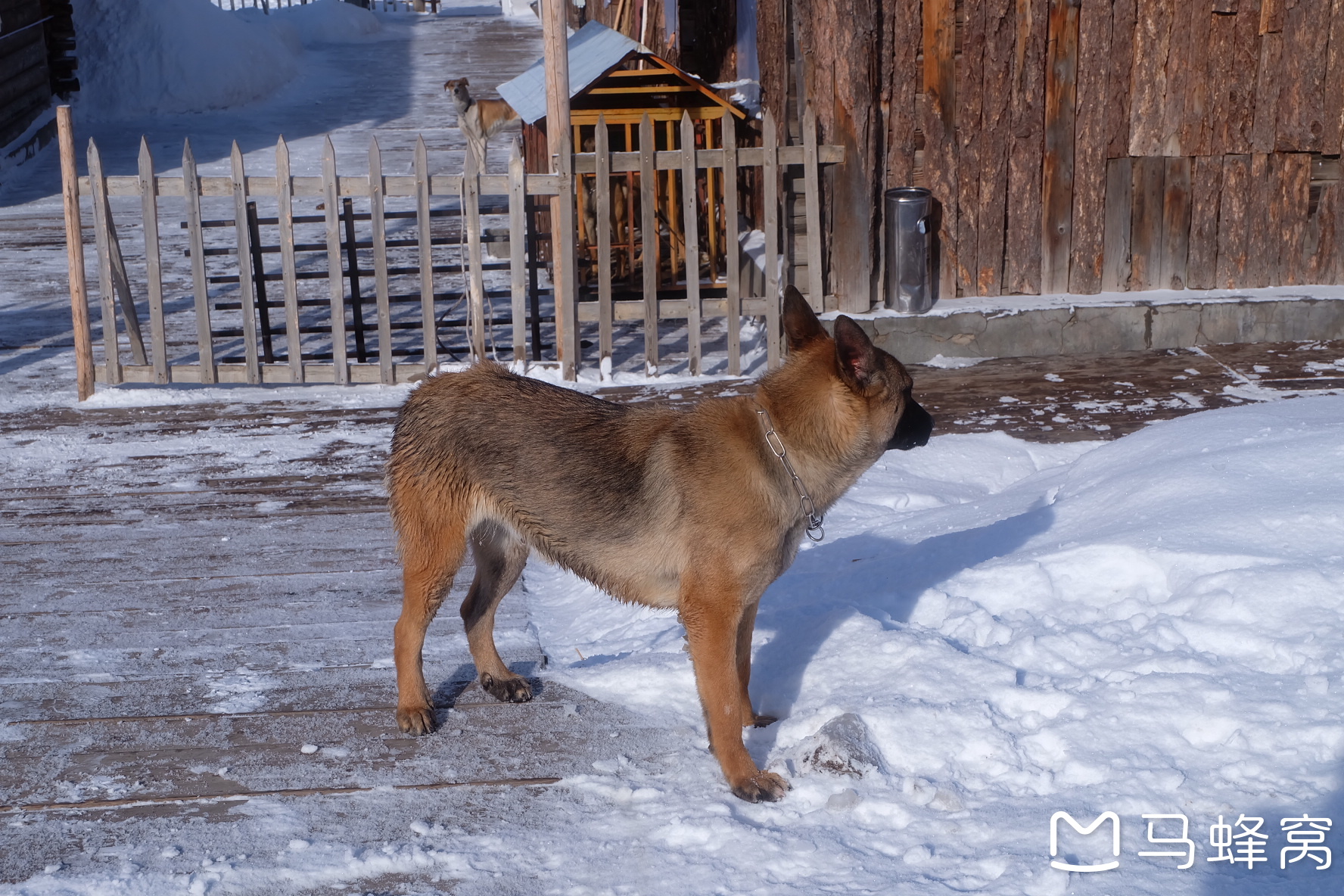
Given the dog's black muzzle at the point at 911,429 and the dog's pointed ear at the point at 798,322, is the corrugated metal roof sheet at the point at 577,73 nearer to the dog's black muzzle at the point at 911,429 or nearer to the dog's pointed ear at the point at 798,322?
the dog's pointed ear at the point at 798,322

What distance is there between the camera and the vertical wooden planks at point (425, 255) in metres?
7.91

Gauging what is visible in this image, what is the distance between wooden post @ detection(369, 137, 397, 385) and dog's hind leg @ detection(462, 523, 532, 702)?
416 centimetres

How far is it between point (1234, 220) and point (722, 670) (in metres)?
6.85

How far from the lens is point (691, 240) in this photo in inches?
322

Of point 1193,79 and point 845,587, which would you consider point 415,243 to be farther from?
point 1193,79

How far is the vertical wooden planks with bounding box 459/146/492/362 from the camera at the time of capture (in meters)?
8.08

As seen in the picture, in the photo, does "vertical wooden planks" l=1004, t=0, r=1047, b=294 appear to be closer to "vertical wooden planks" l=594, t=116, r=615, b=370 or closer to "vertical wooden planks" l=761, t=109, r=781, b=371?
"vertical wooden planks" l=761, t=109, r=781, b=371

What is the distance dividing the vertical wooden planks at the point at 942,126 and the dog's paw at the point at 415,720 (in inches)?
230

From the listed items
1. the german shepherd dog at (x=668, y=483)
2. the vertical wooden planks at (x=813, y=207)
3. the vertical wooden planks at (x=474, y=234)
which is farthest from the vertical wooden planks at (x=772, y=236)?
the german shepherd dog at (x=668, y=483)

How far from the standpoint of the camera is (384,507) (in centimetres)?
624

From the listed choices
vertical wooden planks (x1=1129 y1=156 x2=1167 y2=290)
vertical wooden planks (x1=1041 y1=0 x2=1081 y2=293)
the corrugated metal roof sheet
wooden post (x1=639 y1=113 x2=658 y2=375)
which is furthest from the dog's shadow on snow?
the corrugated metal roof sheet

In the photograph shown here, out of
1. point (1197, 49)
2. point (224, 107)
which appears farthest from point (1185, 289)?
point (224, 107)

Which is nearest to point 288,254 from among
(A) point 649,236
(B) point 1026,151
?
(A) point 649,236

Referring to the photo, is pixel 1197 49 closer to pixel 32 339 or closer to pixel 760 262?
pixel 760 262
